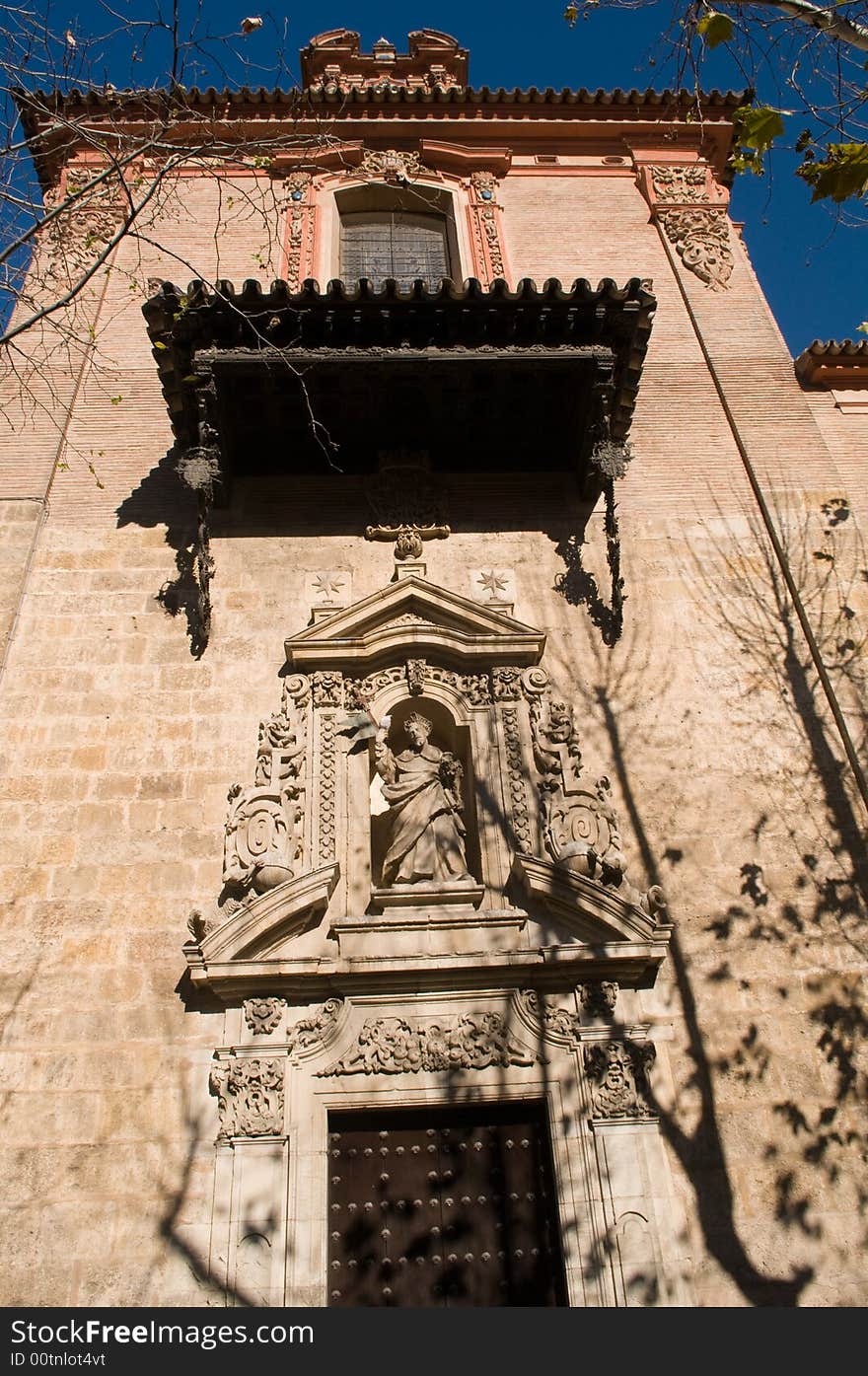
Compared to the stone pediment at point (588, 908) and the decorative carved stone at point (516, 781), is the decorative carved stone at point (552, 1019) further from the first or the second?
the decorative carved stone at point (516, 781)

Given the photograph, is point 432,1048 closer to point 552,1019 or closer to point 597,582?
point 552,1019

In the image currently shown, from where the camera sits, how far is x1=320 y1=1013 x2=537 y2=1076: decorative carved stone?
6.27 meters

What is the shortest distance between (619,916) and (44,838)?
361 cm

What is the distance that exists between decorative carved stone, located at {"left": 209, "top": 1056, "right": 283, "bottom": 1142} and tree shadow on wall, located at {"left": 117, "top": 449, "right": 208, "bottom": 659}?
300 centimetres

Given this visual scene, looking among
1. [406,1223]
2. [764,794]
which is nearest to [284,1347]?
[406,1223]

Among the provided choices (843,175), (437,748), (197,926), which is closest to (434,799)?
(437,748)

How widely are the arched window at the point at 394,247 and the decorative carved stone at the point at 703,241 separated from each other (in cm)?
234

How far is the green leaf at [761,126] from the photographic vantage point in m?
5.32

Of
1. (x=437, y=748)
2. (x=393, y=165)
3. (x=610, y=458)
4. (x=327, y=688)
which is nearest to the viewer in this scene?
(x=327, y=688)

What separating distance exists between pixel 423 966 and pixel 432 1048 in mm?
450

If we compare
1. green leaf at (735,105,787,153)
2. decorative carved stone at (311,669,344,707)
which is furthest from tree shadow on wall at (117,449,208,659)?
green leaf at (735,105,787,153)

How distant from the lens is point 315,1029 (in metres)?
6.38

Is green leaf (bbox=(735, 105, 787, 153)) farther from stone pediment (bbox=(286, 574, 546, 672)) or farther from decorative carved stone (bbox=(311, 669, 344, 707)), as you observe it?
decorative carved stone (bbox=(311, 669, 344, 707))

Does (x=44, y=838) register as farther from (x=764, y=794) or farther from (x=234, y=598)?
(x=764, y=794)
